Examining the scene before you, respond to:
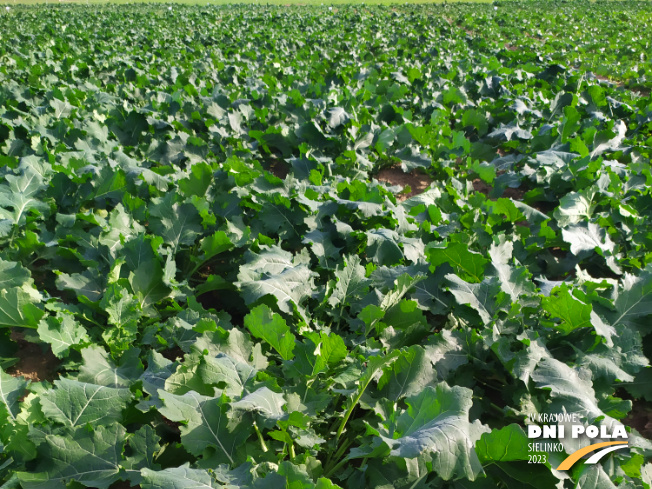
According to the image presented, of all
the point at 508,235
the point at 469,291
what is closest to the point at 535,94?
the point at 508,235

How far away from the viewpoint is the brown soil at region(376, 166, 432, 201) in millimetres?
5758

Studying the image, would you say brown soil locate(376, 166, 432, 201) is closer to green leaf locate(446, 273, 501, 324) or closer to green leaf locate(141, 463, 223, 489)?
green leaf locate(446, 273, 501, 324)

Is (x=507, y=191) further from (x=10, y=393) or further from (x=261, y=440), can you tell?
(x=10, y=393)

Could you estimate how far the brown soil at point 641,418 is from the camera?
2639mm

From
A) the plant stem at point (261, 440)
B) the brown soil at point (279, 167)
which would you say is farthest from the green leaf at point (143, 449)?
the brown soil at point (279, 167)

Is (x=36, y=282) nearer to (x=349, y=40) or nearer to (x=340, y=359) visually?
(x=340, y=359)

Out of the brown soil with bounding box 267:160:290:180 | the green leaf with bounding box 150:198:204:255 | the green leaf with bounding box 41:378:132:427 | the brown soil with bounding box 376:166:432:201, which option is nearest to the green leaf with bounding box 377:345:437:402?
the green leaf with bounding box 41:378:132:427

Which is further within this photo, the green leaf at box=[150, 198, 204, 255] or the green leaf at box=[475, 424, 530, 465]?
the green leaf at box=[150, 198, 204, 255]

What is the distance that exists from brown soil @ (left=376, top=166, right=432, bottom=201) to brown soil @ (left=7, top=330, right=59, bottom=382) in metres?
4.05

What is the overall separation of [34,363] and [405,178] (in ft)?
14.8

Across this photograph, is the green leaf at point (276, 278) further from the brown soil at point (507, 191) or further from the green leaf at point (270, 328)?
the brown soil at point (507, 191)

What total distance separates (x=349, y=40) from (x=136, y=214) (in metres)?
12.7

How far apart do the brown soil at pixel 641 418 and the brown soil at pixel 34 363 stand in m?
3.41

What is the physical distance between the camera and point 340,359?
2414 mm
